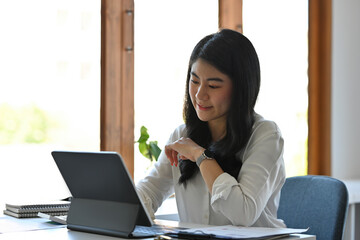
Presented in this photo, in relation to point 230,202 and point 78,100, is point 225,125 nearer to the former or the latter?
point 230,202

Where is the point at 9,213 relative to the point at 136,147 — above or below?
below

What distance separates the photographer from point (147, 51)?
314cm

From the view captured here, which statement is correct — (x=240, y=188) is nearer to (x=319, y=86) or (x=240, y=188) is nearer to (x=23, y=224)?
(x=23, y=224)

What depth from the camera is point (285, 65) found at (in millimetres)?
3834

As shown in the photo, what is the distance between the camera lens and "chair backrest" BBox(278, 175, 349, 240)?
208cm

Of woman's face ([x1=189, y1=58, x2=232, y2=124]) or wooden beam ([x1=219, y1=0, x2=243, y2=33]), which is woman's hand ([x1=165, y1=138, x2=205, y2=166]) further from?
wooden beam ([x1=219, y1=0, x2=243, y2=33])

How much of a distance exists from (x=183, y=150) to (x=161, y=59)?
4.52ft

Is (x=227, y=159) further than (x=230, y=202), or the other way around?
(x=227, y=159)

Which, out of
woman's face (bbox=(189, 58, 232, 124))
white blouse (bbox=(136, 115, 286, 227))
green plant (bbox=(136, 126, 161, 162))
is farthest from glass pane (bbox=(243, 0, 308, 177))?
woman's face (bbox=(189, 58, 232, 124))

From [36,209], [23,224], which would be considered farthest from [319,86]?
[23,224]

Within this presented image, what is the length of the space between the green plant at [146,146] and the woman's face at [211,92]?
1.02 m

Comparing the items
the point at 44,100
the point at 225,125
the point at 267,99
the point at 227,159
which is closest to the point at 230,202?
the point at 227,159

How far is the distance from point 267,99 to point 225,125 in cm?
169

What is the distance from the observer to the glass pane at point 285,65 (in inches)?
146
